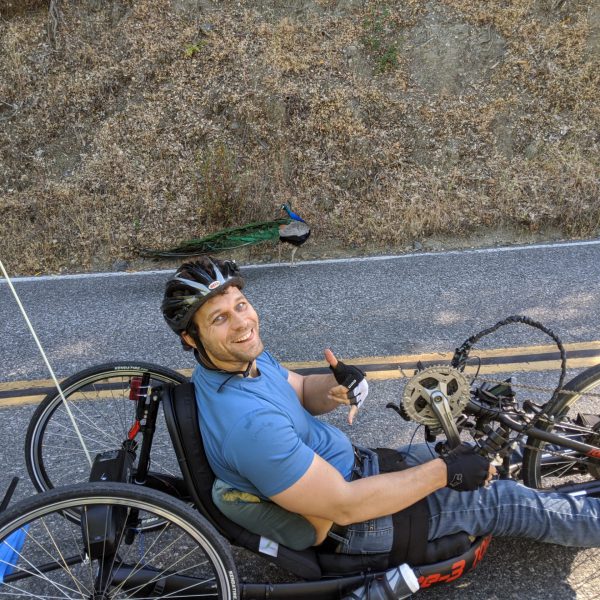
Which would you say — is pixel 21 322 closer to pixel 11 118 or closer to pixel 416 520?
pixel 416 520

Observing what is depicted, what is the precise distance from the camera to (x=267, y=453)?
1.98 meters

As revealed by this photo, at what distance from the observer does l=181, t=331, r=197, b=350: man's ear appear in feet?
7.64

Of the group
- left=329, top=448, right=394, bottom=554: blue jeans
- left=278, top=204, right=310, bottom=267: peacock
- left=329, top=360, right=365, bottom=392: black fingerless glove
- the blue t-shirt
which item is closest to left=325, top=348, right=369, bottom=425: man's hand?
left=329, top=360, right=365, bottom=392: black fingerless glove

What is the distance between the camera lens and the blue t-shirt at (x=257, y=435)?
1989 mm

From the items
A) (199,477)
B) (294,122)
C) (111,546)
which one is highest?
(294,122)

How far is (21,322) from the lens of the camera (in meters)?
5.55

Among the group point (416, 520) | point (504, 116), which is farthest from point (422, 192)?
point (416, 520)

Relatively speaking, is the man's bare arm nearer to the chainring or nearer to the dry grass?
the chainring

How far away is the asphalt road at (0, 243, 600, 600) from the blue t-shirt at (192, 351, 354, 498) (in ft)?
4.15

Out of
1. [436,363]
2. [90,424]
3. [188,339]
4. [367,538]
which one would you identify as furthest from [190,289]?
[436,363]

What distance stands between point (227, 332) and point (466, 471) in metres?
1.04

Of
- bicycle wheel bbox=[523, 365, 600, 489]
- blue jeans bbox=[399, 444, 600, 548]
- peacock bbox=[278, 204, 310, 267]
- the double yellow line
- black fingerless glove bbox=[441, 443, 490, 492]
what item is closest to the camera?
black fingerless glove bbox=[441, 443, 490, 492]

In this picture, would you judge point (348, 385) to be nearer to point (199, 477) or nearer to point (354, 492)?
point (354, 492)

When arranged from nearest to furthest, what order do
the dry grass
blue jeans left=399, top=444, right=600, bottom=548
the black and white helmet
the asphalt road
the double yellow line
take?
the black and white helmet
blue jeans left=399, top=444, right=600, bottom=548
the double yellow line
the asphalt road
the dry grass
